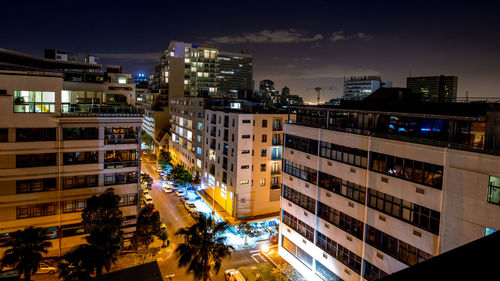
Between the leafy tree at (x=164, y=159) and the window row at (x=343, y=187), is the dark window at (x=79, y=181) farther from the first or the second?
the leafy tree at (x=164, y=159)

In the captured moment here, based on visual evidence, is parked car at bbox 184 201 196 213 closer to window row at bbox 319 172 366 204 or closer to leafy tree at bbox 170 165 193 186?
leafy tree at bbox 170 165 193 186

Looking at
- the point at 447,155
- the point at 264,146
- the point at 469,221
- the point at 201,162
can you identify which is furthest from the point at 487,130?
the point at 201,162

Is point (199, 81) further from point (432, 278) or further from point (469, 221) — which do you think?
point (432, 278)

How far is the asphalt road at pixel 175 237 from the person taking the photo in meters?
38.9

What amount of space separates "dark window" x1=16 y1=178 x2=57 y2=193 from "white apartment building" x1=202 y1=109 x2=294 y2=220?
26244 millimetres

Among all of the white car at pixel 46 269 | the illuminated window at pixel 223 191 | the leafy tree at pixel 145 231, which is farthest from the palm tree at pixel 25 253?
the illuminated window at pixel 223 191

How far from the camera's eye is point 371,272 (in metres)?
29.0

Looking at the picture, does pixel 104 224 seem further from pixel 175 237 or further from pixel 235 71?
pixel 235 71

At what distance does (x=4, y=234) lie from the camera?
117 feet

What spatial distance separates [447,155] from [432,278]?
A: 921 inches

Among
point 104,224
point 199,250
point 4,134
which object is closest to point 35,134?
point 4,134

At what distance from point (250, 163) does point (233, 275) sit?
21.0m

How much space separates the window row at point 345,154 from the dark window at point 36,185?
102 feet

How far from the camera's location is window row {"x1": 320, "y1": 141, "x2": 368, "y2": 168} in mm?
30203
